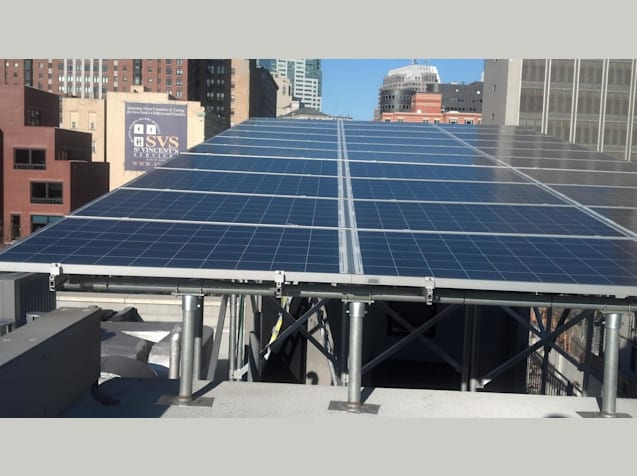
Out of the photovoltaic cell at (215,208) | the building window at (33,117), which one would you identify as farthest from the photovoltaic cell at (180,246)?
the building window at (33,117)

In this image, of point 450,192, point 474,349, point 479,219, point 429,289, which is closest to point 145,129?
point 450,192

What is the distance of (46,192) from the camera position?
66.2 metres

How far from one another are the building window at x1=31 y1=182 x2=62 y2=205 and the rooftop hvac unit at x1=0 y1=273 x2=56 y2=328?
45.4 metres

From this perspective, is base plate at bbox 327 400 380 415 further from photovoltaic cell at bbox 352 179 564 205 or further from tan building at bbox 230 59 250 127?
tan building at bbox 230 59 250 127

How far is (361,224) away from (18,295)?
15.7 metres

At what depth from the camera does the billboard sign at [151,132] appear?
4043 inches

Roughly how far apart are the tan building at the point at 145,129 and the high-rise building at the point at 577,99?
149 feet

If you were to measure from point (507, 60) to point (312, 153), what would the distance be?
76.2 m

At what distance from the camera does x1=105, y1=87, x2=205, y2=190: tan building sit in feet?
336

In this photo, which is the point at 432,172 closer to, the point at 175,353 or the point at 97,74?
the point at 175,353

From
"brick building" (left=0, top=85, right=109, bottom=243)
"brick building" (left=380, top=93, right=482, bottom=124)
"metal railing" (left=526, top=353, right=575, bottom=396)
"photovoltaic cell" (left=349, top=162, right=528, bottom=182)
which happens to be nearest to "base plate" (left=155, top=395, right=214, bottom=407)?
"photovoltaic cell" (left=349, top=162, right=528, bottom=182)

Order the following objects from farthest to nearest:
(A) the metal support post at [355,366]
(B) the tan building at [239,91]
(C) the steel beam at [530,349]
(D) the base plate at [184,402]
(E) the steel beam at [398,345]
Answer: (B) the tan building at [239,91], (C) the steel beam at [530,349], (E) the steel beam at [398,345], (D) the base plate at [184,402], (A) the metal support post at [355,366]

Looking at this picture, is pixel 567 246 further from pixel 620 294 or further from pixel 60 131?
pixel 60 131

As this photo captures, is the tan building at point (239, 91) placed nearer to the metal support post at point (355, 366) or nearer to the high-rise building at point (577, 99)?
the high-rise building at point (577, 99)
